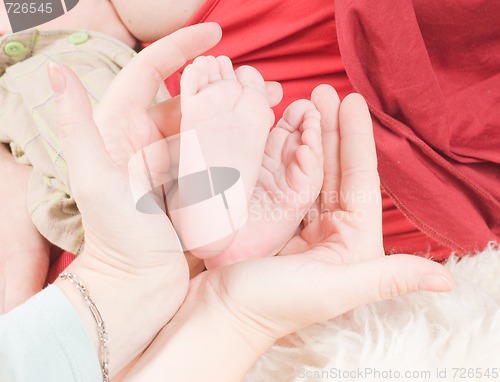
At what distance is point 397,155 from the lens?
617mm

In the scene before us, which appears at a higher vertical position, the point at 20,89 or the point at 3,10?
the point at 3,10

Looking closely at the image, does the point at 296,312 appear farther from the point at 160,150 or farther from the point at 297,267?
the point at 160,150

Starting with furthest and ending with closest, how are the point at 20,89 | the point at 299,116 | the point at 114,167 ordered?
the point at 20,89 < the point at 299,116 < the point at 114,167

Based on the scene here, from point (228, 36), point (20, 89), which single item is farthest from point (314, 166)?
point (20, 89)

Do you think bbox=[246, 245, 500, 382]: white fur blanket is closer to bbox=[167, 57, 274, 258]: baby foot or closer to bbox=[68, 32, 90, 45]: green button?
bbox=[167, 57, 274, 258]: baby foot

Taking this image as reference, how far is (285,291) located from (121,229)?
159 mm

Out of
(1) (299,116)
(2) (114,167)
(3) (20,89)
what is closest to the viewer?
(2) (114,167)

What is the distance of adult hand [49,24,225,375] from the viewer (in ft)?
1.39

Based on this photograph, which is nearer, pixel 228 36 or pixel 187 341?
pixel 187 341

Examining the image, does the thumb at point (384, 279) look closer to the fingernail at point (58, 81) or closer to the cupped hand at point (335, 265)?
the cupped hand at point (335, 265)

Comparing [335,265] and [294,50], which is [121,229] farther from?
[294,50]

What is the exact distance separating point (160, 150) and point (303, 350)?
0.25 m
